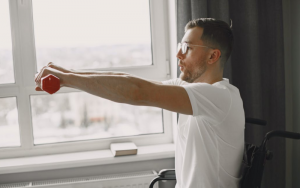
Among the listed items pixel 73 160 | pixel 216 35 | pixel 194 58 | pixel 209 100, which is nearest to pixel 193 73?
pixel 194 58

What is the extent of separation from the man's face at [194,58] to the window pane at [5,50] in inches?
54.2

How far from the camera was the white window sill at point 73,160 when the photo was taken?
2217 mm

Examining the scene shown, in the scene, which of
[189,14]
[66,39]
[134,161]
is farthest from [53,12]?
[134,161]

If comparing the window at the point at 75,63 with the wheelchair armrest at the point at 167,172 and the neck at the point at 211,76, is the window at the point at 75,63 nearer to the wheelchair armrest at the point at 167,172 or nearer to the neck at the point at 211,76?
the wheelchair armrest at the point at 167,172

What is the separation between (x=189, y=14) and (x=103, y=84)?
119 centimetres

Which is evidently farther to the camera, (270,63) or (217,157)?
(270,63)

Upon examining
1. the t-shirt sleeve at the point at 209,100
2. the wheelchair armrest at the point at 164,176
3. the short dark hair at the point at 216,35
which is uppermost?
the short dark hair at the point at 216,35

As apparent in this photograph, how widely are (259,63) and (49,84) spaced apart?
5.26ft

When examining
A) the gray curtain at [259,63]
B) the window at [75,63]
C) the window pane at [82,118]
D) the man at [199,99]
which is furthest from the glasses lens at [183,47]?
the window pane at [82,118]

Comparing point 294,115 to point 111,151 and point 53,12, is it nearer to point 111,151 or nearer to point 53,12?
point 111,151

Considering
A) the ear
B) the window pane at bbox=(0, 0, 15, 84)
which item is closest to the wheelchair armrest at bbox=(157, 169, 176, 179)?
the ear

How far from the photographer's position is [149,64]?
2580 mm

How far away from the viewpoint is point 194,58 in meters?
1.56

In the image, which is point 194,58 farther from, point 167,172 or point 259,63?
point 259,63
